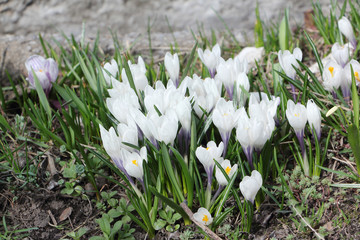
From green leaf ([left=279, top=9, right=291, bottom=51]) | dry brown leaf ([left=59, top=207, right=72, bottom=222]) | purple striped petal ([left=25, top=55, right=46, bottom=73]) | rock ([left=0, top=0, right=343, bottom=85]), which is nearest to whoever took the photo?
dry brown leaf ([left=59, top=207, right=72, bottom=222])

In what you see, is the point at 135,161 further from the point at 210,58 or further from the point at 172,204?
the point at 210,58


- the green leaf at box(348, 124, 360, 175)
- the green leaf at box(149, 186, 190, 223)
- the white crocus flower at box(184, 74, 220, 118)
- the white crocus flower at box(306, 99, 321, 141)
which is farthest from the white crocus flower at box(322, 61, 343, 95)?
the green leaf at box(149, 186, 190, 223)

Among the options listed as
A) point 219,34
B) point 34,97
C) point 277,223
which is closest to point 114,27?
point 219,34

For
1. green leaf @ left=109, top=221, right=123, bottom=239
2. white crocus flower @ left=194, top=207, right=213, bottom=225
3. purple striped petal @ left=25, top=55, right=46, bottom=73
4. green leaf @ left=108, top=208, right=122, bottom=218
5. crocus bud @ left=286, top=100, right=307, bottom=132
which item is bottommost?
green leaf @ left=108, top=208, right=122, bottom=218

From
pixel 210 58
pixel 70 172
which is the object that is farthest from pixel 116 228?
pixel 210 58

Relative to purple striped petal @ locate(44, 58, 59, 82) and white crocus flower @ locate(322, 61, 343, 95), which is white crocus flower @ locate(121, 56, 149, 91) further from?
white crocus flower @ locate(322, 61, 343, 95)

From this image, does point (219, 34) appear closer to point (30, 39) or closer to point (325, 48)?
point (325, 48)
